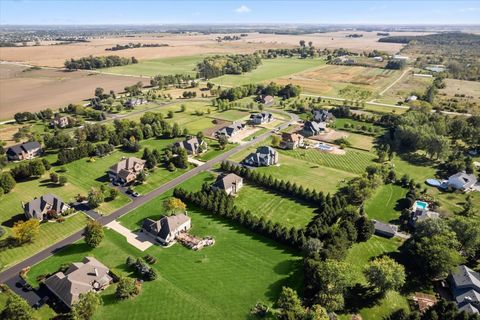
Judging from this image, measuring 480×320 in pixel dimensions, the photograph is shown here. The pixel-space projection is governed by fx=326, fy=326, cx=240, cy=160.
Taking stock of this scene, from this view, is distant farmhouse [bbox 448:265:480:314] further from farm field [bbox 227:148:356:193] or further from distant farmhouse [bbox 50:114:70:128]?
distant farmhouse [bbox 50:114:70:128]

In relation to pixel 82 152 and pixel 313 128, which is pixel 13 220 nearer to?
pixel 82 152

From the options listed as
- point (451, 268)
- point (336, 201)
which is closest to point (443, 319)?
point (451, 268)

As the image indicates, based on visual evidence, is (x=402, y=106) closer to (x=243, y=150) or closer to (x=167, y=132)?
(x=243, y=150)

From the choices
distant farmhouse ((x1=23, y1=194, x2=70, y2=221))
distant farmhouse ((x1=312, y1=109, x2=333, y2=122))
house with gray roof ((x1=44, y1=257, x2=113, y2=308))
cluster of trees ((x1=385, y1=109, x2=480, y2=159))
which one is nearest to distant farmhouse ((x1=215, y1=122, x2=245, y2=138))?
distant farmhouse ((x1=312, y1=109, x2=333, y2=122))

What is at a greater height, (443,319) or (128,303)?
(443,319)

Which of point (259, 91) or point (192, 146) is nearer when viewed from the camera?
point (192, 146)

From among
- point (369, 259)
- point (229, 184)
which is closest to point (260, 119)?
point (229, 184)

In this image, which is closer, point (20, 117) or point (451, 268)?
point (451, 268)
